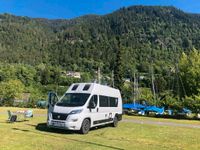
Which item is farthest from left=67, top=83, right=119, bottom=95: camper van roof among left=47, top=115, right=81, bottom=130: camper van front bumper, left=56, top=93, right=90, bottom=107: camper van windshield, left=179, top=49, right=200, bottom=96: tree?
left=179, top=49, right=200, bottom=96: tree

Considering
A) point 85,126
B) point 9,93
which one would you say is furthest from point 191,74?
point 9,93

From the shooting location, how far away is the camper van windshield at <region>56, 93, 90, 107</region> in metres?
18.1

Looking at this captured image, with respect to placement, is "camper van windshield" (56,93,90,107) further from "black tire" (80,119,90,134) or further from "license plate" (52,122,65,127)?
"license plate" (52,122,65,127)

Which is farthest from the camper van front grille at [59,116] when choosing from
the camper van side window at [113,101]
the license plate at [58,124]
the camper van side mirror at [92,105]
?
the camper van side window at [113,101]

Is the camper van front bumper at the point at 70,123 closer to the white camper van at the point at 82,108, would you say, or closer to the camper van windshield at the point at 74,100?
the white camper van at the point at 82,108

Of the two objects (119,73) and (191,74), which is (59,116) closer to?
(191,74)

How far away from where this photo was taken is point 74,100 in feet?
61.0

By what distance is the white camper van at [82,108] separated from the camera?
56.7ft

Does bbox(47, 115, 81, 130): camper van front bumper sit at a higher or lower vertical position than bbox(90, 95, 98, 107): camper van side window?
lower

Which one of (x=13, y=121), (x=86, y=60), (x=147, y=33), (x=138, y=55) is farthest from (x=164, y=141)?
(x=147, y=33)

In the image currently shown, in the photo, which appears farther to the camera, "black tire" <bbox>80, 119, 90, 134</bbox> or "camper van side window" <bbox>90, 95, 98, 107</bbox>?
"camper van side window" <bbox>90, 95, 98, 107</bbox>

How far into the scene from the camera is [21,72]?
403 feet

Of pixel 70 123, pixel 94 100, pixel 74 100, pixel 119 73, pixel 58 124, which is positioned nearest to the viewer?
pixel 70 123

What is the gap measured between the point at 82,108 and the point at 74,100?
1.08 m
